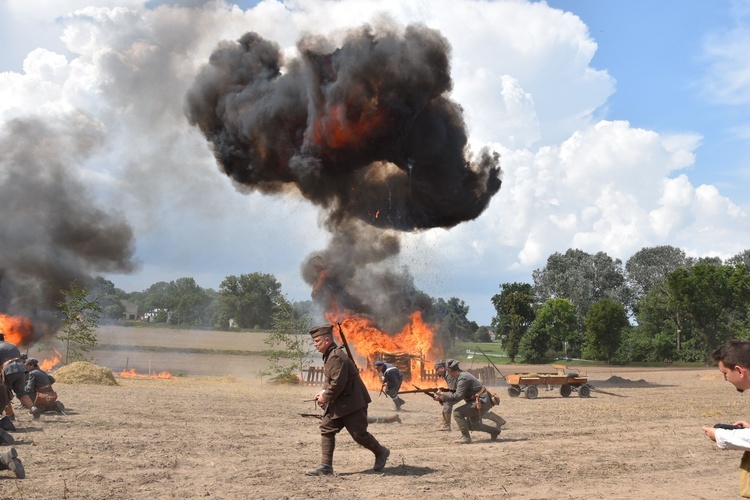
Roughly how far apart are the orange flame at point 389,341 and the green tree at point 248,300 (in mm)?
39035

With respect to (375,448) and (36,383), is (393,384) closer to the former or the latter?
(36,383)

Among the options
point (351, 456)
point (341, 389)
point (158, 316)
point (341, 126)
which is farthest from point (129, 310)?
point (341, 389)

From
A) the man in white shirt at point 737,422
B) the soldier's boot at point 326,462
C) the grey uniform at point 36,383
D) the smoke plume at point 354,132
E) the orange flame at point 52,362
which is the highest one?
the smoke plume at point 354,132

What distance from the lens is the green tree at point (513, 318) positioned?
210 feet

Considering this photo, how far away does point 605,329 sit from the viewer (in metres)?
62.6

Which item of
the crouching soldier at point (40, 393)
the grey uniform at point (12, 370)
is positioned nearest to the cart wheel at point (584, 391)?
the crouching soldier at point (40, 393)

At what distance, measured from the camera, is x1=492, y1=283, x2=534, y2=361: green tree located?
64.1 m

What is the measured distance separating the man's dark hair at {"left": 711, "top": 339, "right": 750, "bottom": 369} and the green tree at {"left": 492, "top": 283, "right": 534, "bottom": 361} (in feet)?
198

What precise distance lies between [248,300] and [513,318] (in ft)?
97.6

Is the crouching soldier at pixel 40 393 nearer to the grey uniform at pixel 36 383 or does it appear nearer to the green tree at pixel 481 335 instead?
the grey uniform at pixel 36 383

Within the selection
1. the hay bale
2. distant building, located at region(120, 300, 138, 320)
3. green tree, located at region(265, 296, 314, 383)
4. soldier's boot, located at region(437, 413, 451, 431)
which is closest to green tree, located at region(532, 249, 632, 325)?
green tree, located at region(265, 296, 314, 383)

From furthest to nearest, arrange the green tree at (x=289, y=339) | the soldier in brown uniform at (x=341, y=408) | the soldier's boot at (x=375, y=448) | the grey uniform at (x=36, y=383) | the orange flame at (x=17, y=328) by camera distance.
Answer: the orange flame at (x=17, y=328) → the green tree at (x=289, y=339) → the grey uniform at (x=36, y=383) → the soldier's boot at (x=375, y=448) → the soldier in brown uniform at (x=341, y=408)

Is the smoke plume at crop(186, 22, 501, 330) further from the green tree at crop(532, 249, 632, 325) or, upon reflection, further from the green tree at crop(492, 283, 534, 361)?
the green tree at crop(532, 249, 632, 325)

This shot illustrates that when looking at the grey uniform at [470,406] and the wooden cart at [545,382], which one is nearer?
the grey uniform at [470,406]
